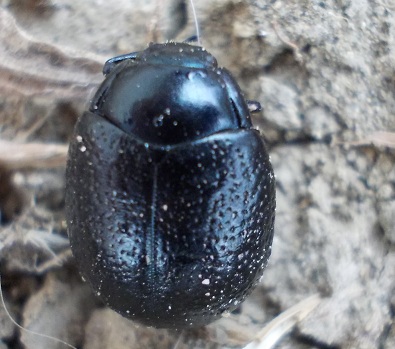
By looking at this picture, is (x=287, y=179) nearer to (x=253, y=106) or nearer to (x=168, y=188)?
(x=253, y=106)

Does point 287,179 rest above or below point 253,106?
below

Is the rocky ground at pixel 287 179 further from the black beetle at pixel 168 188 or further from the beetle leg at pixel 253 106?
the black beetle at pixel 168 188

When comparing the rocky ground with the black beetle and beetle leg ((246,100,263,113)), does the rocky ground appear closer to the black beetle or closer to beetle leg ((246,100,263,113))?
beetle leg ((246,100,263,113))

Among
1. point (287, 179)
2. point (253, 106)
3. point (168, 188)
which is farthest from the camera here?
point (287, 179)

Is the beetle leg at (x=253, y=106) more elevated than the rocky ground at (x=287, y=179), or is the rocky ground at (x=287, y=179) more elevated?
the beetle leg at (x=253, y=106)

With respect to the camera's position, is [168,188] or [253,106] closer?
[168,188]

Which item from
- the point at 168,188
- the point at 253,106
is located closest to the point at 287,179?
the point at 253,106

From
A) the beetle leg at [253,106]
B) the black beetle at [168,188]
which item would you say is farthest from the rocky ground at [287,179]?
the black beetle at [168,188]
